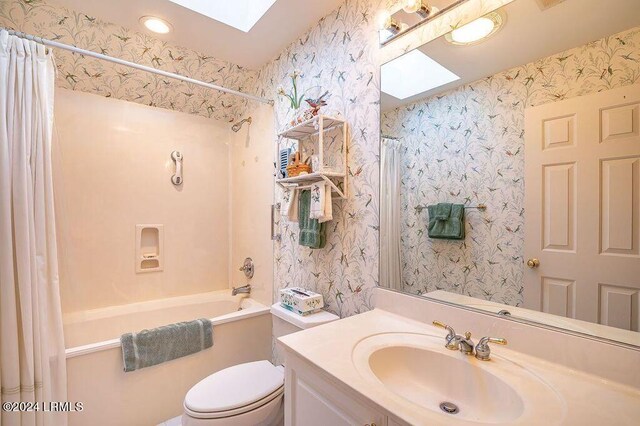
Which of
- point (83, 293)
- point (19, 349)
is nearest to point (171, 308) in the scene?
point (83, 293)

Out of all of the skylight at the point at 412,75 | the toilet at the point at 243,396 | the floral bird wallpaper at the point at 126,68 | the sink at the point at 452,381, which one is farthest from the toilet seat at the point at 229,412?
the floral bird wallpaper at the point at 126,68

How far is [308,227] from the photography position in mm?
1700

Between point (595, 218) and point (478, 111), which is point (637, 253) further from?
point (478, 111)

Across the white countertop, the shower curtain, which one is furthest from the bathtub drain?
the shower curtain

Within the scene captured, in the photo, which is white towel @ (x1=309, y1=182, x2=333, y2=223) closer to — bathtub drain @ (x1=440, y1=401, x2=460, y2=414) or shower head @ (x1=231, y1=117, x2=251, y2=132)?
bathtub drain @ (x1=440, y1=401, x2=460, y2=414)

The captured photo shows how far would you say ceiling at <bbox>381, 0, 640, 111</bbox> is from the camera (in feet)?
2.69

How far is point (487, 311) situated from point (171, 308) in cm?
235

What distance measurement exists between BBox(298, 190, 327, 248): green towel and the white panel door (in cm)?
98

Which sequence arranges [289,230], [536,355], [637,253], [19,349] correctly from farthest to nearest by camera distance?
1. [289,230]
2. [19,349]
3. [536,355]
4. [637,253]

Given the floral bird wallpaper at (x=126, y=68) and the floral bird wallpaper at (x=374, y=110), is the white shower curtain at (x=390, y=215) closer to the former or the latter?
the floral bird wallpaper at (x=374, y=110)

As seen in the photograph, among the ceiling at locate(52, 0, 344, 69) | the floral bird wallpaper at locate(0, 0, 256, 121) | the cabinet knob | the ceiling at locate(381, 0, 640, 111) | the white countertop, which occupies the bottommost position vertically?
the white countertop

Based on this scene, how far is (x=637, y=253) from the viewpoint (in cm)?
77

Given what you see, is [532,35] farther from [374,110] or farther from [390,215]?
[390,215]

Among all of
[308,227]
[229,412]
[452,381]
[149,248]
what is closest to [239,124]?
[149,248]
